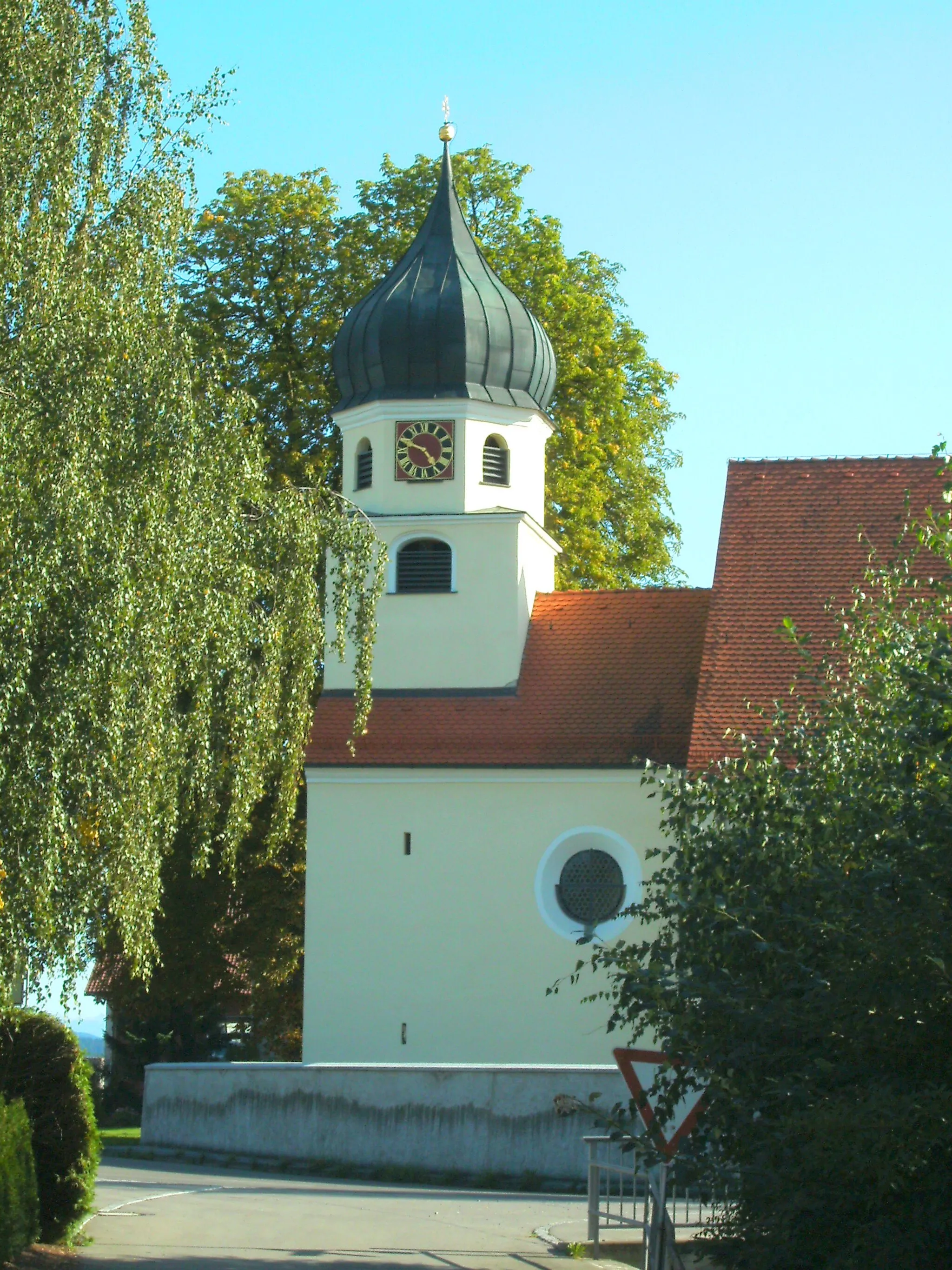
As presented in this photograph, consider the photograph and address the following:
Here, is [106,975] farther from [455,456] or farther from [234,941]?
[455,456]

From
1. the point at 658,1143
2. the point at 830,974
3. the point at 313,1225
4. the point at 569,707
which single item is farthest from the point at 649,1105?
the point at 569,707

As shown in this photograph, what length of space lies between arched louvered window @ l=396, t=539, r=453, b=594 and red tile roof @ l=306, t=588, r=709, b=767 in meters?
1.34

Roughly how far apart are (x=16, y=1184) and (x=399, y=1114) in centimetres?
756

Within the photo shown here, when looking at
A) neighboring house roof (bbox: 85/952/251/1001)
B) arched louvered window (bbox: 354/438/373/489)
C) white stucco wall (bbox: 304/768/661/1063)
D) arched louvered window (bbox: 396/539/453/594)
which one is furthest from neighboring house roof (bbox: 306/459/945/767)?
neighboring house roof (bbox: 85/952/251/1001)

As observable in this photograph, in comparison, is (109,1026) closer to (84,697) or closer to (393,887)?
(393,887)

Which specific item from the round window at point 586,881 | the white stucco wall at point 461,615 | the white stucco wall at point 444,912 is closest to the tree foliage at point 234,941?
the white stucco wall at point 444,912

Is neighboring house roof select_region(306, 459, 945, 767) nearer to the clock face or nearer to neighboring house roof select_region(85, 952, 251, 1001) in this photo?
the clock face

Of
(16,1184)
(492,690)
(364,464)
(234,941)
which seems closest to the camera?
(16,1184)

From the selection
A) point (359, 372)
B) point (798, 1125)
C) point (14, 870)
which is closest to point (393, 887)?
point (359, 372)

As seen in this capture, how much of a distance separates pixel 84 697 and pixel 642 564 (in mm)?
18657

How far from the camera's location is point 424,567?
22.5 meters

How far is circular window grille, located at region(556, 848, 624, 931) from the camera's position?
20750 millimetres

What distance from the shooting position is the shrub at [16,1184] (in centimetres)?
923

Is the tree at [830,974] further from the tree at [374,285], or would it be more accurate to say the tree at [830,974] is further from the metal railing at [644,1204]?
the tree at [374,285]
